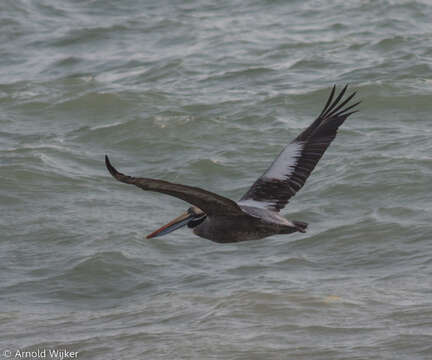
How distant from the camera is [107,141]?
1338 centimetres

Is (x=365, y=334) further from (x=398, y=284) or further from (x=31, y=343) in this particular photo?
(x=31, y=343)

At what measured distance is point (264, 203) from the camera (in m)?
7.09

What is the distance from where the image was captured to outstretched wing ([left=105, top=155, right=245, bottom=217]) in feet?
16.3

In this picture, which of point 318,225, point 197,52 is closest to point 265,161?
point 318,225

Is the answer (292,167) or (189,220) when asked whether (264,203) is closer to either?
(292,167)

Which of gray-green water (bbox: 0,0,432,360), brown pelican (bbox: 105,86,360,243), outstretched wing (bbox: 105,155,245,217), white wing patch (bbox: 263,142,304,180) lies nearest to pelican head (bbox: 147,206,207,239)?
brown pelican (bbox: 105,86,360,243)

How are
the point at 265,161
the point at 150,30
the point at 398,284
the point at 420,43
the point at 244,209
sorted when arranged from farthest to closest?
the point at 150,30 < the point at 420,43 < the point at 265,161 < the point at 398,284 < the point at 244,209

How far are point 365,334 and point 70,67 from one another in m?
11.6

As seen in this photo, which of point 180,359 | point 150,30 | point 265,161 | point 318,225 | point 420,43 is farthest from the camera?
point 150,30

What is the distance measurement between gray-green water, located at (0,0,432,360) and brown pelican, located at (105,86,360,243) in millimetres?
1096

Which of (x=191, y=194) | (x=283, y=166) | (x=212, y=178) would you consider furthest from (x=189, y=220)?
(x=212, y=178)

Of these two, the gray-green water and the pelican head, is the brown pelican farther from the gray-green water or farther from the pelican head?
the gray-green water

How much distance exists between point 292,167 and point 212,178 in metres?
4.51

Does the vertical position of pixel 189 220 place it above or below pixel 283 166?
below
